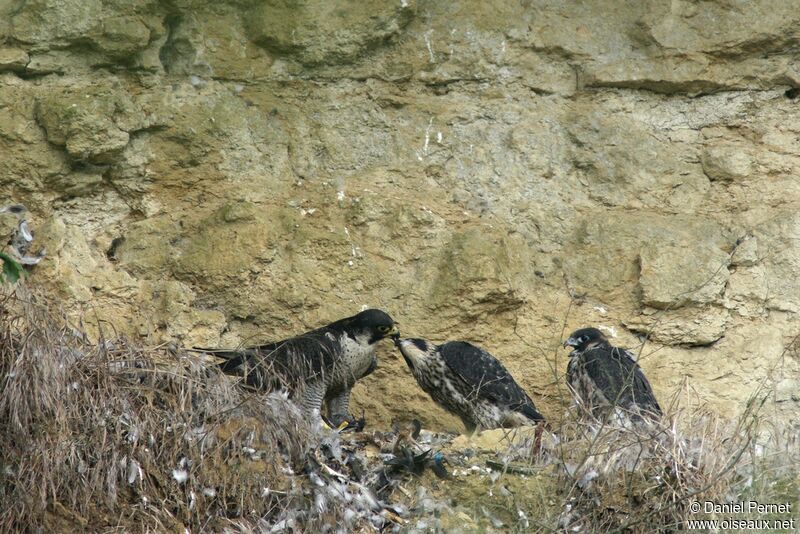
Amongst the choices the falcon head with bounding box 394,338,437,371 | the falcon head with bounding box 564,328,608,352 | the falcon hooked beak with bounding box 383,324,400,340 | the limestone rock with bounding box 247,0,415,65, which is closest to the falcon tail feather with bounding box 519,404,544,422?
the falcon head with bounding box 564,328,608,352

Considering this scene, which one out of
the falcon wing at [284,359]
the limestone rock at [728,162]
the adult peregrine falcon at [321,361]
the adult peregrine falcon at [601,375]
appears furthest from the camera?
the limestone rock at [728,162]

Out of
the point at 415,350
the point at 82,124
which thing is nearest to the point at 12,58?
the point at 82,124

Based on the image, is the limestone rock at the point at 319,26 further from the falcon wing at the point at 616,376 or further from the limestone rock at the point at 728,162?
the falcon wing at the point at 616,376

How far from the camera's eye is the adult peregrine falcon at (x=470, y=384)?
6.93 m

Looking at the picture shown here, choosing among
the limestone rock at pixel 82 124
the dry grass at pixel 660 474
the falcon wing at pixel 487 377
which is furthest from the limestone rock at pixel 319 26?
the dry grass at pixel 660 474

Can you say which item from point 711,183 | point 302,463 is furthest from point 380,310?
point 711,183

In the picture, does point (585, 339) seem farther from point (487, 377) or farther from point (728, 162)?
point (728, 162)

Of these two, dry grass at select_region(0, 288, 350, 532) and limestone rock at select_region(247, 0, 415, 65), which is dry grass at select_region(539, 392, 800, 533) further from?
limestone rock at select_region(247, 0, 415, 65)

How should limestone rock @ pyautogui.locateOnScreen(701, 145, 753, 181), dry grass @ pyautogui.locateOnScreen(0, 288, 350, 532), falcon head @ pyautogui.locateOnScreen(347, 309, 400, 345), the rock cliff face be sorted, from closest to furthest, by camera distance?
1. dry grass @ pyautogui.locateOnScreen(0, 288, 350, 532)
2. falcon head @ pyautogui.locateOnScreen(347, 309, 400, 345)
3. the rock cliff face
4. limestone rock @ pyautogui.locateOnScreen(701, 145, 753, 181)

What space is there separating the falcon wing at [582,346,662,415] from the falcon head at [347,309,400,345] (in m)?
0.97

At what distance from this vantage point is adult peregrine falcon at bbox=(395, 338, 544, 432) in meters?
6.93

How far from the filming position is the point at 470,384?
688 cm

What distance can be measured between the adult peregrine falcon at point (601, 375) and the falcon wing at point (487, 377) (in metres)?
0.25

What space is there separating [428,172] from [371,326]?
103cm
